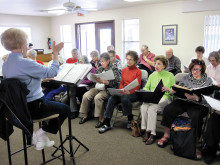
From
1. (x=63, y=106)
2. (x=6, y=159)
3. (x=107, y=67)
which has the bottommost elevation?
(x=6, y=159)

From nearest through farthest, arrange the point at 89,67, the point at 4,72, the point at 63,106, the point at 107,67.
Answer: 1. the point at 4,72
2. the point at 63,106
3. the point at 89,67
4. the point at 107,67

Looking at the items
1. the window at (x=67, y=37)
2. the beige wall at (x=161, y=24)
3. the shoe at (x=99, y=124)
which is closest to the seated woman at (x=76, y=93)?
the shoe at (x=99, y=124)

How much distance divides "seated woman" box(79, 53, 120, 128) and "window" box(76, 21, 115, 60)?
430 cm

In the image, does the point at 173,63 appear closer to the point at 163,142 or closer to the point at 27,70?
the point at 163,142

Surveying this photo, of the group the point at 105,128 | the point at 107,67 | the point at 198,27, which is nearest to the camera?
the point at 105,128

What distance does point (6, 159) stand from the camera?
8.43 ft

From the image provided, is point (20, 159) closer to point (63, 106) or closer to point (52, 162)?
point (52, 162)

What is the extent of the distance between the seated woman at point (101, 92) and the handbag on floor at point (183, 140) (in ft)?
4.10

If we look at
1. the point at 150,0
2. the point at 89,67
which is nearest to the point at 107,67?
the point at 89,67

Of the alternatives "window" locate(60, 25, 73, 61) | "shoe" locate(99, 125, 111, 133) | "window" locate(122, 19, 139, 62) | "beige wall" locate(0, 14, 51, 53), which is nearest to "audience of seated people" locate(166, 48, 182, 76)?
"shoe" locate(99, 125, 111, 133)

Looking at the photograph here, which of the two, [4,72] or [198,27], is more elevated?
[198,27]

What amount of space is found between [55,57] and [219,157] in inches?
86.2

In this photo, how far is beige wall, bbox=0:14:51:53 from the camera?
8492 mm

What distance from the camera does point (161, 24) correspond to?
20.9ft
